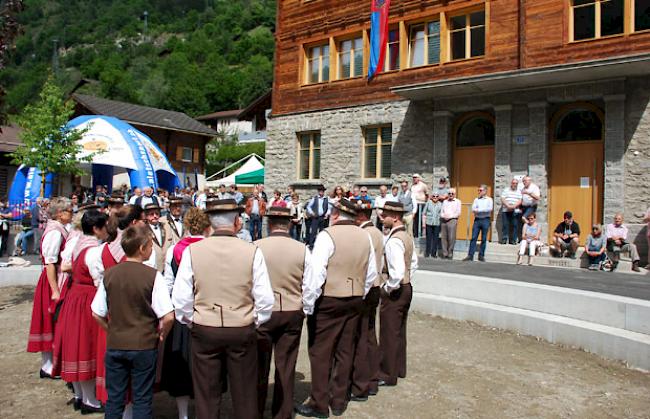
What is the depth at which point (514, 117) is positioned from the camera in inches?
640

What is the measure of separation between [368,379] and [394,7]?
15.8m

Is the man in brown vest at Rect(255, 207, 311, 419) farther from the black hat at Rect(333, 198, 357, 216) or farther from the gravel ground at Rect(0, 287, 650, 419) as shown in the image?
the gravel ground at Rect(0, 287, 650, 419)

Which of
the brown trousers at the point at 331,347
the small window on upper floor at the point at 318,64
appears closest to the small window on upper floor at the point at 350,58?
the small window on upper floor at the point at 318,64

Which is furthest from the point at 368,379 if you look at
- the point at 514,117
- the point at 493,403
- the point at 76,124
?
the point at 76,124

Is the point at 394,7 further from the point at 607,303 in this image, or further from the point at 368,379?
the point at 368,379

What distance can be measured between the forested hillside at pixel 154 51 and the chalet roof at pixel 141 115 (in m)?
16.5

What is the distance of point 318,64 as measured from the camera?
21.5m

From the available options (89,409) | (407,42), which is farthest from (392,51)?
(89,409)

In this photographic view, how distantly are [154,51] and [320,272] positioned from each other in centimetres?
12642

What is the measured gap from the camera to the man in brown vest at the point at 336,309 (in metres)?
5.44

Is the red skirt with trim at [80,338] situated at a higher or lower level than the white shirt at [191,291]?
lower

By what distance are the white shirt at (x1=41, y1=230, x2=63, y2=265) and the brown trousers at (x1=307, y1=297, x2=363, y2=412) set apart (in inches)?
109

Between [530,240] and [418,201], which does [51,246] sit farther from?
[418,201]

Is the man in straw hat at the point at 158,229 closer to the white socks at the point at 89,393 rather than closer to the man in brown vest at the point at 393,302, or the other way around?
the white socks at the point at 89,393
